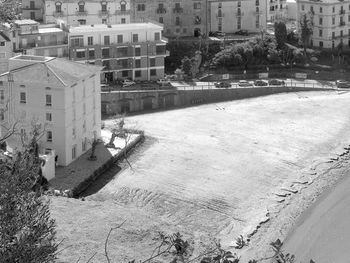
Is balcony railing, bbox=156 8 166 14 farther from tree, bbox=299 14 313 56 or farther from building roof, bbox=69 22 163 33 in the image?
tree, bbox=299 14 313 56

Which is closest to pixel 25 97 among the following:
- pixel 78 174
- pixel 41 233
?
pixel 78 174

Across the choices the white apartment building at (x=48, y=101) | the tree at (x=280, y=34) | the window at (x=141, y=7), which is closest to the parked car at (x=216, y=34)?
the tree at (x=280, y=34)

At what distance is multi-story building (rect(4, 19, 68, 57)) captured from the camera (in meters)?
59.8

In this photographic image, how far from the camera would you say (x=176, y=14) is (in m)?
74.7

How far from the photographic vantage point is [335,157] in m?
50.8

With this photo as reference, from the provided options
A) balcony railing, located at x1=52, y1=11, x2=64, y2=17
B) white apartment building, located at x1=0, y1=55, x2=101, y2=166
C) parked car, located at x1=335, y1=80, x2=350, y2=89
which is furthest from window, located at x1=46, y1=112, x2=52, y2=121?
parked car, located at x1=335, y1=80, x2=350, y2=89

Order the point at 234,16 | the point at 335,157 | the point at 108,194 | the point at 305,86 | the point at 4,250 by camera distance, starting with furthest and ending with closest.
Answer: the point at 234,16
the point at 305,86
the point at 335,157
the point at 108,194
the point at 4,250

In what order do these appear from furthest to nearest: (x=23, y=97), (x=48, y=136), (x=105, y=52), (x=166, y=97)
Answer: (x=105, y=52) → (x=166, y=97) → (x=23, y=97) → (x=48, y=136)

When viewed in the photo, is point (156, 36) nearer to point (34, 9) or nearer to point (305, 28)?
point (34, 9)

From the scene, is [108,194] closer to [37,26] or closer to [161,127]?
[161,127]

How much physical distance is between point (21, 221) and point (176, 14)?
63439 mm

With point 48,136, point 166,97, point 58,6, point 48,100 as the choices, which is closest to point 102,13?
point 58,6

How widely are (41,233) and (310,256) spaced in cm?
2470

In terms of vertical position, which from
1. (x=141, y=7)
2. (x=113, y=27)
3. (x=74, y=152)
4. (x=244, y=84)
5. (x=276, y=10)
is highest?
(x=141, y=7)
